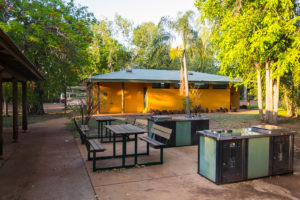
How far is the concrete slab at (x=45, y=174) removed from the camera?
3.83 metres

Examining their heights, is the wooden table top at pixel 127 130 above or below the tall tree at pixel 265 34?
below

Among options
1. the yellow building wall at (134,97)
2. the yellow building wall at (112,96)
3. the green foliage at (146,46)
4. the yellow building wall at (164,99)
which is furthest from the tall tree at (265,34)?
the green foliage at (146,46)

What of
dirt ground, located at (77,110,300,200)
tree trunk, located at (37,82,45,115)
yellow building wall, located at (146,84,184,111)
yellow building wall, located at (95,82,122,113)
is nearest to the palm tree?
yellow building wall, located at (146,84,184,111)

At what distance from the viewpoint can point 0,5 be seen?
39.4ft

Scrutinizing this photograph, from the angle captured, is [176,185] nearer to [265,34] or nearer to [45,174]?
[45,174]

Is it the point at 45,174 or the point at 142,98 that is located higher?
the point at 142,98

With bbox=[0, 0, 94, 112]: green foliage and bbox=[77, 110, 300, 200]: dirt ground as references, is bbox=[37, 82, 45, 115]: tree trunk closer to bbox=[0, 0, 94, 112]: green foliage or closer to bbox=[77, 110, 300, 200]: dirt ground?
bbox=[0, 0, 94, 112]: green foliage

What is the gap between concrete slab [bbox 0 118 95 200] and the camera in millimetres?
3832

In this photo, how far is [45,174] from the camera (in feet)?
15.6

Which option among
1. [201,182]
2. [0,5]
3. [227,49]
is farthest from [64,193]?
[0,5]

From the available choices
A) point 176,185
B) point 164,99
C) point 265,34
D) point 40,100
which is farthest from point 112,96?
point 176,185

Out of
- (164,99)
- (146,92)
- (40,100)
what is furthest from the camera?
(164,99)

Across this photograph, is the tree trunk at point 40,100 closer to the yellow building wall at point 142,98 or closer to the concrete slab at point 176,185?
the yellow building wall at point 142,98

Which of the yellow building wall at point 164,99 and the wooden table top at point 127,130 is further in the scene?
Answer: the yellow building wall at point 164,99
